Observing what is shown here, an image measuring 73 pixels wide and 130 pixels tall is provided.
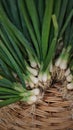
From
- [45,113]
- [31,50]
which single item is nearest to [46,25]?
[31,50]

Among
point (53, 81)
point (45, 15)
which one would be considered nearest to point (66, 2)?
point (45, 15)

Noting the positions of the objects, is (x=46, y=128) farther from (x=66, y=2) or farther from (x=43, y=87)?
(x=66, y=2)

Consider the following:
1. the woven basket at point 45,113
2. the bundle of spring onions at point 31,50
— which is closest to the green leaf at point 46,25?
the bundle of spring onions at point 31,50

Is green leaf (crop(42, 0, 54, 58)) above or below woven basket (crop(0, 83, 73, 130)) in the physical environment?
above

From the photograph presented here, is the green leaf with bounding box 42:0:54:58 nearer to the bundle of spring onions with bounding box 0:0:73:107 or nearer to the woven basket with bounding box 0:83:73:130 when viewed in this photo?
the bundle of spring onions with bounding box 0:0:73:107

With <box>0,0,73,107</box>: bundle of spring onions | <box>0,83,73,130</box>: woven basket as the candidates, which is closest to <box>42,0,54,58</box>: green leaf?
<box>0,0,73,107</box>: bundle of spring onions

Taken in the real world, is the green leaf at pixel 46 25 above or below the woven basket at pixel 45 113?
above

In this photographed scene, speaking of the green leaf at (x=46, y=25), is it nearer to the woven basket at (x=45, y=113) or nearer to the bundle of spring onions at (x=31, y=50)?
the bundle of spring onions at (x=31, y=50)
